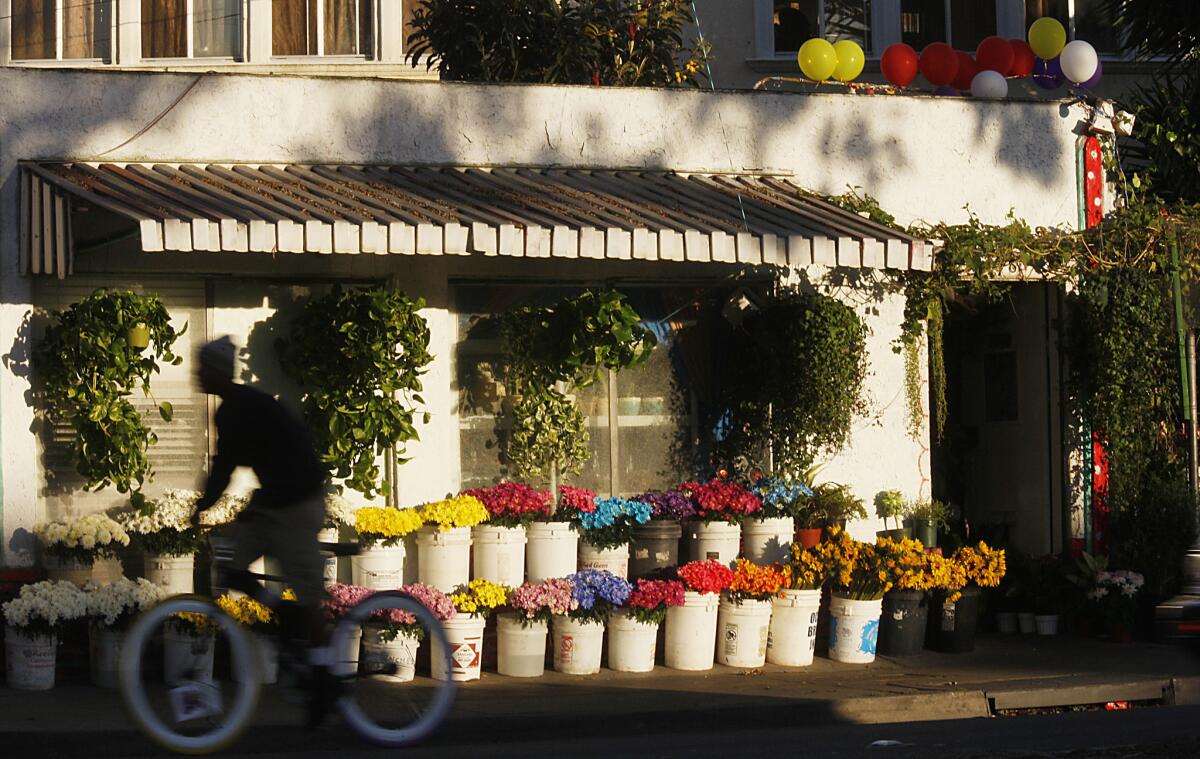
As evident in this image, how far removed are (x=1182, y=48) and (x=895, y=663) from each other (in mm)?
7569

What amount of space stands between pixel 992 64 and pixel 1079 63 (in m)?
1.14

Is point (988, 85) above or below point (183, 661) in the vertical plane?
above

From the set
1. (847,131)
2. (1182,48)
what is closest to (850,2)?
(1182,48)

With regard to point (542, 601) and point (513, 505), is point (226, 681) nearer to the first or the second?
point (542, 601)

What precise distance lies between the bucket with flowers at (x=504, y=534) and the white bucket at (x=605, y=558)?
401 millimetres

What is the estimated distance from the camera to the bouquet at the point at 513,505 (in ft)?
35.6

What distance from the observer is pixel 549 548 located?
10.9 metres

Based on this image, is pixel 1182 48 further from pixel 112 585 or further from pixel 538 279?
pixel 112 585

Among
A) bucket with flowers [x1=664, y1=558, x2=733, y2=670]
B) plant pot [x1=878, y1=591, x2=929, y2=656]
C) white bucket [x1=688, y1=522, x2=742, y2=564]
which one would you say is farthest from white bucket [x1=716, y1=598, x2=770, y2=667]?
plant pot [x1=878, y1=591, x2=929, y2=656]

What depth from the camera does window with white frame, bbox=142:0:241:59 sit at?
56.6ft

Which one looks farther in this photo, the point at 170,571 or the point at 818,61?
the point at 818,61

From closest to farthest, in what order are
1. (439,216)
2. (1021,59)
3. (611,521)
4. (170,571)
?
(439,216)
(170,571)
(611,521)
(1021,59)

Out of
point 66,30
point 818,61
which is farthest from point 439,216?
point 66,30

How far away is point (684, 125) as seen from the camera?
39.3 ft
